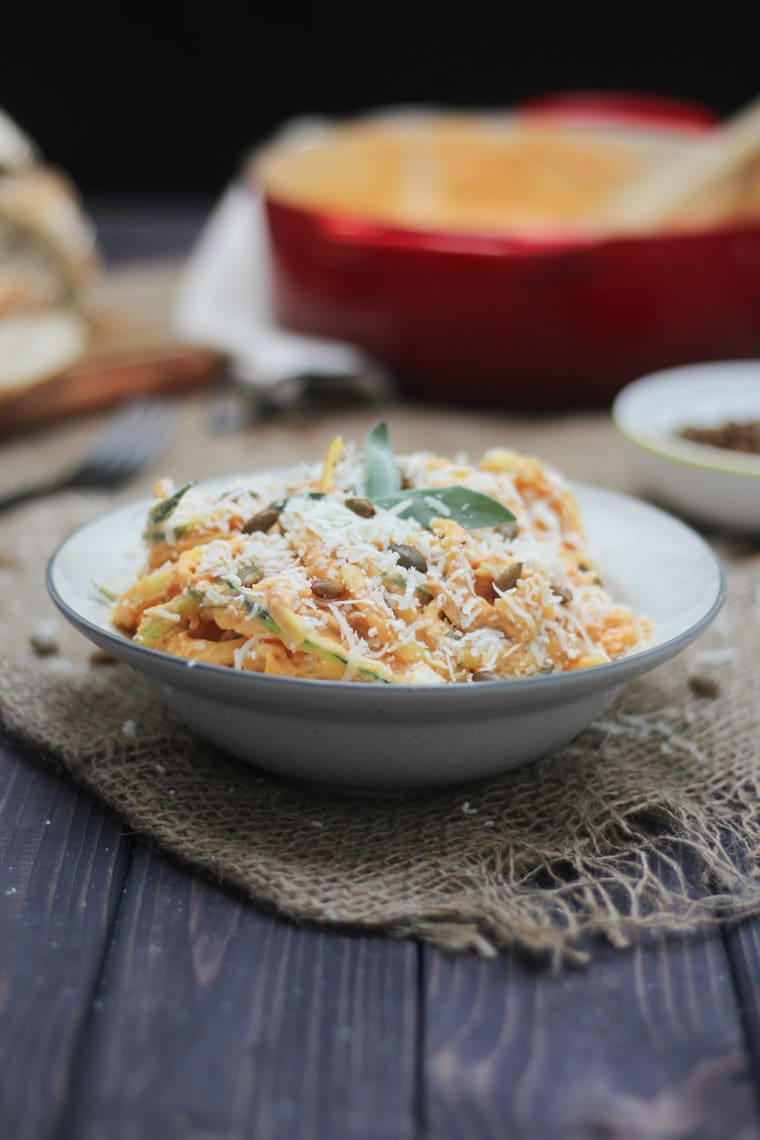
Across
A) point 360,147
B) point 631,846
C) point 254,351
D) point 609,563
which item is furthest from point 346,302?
point 631,846

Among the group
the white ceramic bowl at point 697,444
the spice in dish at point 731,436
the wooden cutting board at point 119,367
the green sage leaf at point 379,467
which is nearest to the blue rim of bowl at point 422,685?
the green sage leaf at point 379,467

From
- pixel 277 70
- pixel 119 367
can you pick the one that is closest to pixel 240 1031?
pixel 119 367

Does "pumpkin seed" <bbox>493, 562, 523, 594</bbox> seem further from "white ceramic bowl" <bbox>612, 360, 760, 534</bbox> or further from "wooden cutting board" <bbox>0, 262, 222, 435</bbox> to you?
"wooden cutting board" <bbox>0, 262, 222, 435</bbox>

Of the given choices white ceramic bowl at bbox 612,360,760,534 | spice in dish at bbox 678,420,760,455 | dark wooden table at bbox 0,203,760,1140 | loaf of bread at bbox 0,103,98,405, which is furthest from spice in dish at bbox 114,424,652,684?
loaf of bread at bbox 0,103,98,405

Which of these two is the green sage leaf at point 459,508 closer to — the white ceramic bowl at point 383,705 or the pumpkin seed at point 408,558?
the pumpkin seed at point 408,558

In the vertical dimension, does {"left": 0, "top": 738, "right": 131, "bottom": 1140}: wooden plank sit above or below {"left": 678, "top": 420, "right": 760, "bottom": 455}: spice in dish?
above

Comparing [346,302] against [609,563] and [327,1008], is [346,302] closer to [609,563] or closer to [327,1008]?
[609,563]
